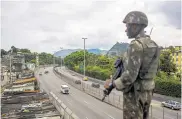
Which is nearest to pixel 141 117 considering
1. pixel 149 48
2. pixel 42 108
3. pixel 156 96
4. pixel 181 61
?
pixel 149 48

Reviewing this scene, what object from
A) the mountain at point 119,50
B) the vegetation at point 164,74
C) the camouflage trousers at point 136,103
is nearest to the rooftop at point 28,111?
the mountain at point 119,50

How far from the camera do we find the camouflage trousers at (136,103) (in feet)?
13.4

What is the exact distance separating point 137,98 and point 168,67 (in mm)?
40219

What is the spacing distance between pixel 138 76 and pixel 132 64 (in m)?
0.26

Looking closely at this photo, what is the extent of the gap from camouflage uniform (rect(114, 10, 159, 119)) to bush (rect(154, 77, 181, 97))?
30.6 meters

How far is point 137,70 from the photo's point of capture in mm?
3932

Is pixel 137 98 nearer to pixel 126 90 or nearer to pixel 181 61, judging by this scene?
pixel 126 90

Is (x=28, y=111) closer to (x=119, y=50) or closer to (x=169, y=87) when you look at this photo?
(x=119, y=50)

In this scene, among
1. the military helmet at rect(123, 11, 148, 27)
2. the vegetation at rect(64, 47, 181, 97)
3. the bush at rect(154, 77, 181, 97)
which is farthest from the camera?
the vegetation at rect(64, 47, 181, 97)

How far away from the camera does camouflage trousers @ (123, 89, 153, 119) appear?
409 centimetres

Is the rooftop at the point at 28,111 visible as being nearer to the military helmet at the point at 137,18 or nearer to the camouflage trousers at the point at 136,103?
the camouflage trousers at the point at 136,103

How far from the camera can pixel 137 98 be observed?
4.09 meters

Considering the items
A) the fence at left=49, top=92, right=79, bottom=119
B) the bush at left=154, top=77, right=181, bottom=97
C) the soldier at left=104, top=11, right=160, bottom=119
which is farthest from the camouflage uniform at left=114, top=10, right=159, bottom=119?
the bush at left=154, top=77, right=181, bottom=97

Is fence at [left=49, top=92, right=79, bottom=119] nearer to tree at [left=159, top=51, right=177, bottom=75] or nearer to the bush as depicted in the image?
the bush
